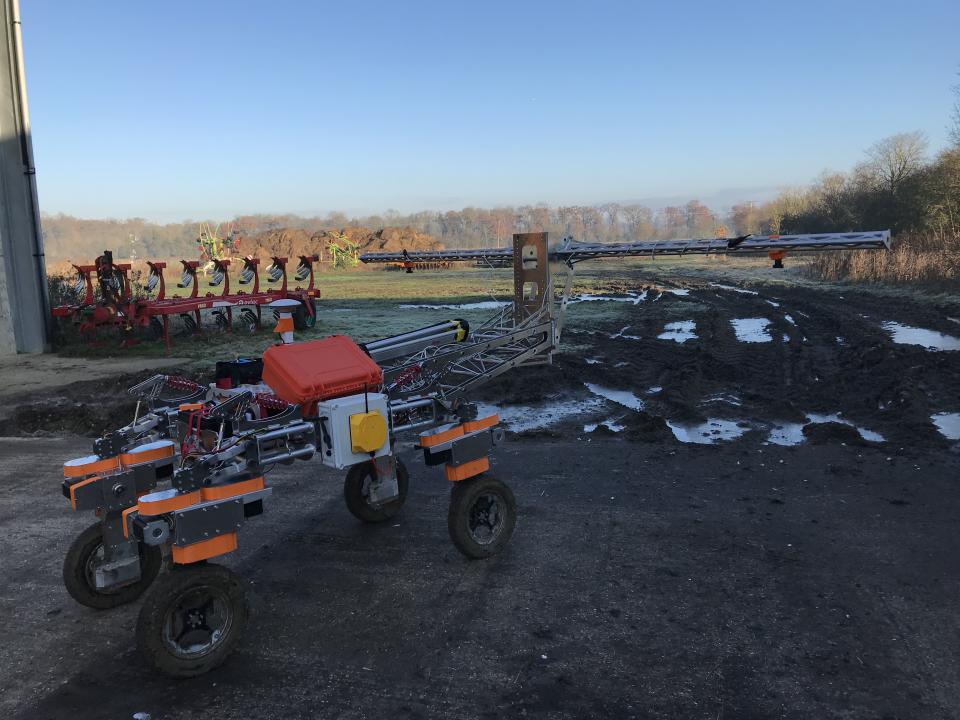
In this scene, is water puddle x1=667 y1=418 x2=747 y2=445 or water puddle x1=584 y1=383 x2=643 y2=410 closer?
water puddle x1=667 y1=418 x2=747 y2=445

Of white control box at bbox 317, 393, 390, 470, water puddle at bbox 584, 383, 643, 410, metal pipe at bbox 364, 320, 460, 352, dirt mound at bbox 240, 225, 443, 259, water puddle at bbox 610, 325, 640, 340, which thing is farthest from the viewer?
dirt mound at bbox 240, 225, 443, 259

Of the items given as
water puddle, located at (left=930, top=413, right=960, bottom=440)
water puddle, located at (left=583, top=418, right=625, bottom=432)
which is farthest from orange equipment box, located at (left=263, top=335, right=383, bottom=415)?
water puddle, located at (left=930, top=413, right=960, bottom=440)

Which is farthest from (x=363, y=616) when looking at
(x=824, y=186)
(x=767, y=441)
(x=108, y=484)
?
(x=824, y=186)

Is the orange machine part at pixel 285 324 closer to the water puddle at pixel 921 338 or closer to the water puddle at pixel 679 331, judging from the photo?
the water puddle at pixel 679 331

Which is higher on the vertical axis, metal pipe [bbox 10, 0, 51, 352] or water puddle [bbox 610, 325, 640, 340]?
metal pipe [bbox 10, 0, 51, 352]

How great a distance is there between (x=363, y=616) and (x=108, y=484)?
201cm

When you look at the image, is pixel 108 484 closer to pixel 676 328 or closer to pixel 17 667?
pixel 17 667

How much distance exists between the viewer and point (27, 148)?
1805 cm

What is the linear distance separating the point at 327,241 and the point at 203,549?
88558 mm

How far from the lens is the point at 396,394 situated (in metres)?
5.32

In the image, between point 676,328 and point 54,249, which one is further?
point 54,249

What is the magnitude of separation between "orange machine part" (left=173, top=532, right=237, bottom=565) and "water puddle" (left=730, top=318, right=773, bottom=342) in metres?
15.6

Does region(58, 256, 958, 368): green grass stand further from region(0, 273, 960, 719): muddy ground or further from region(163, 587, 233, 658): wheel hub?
region(163, 587, 233, 658): wheel hub

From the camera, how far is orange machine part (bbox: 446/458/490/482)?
5.45 meters
